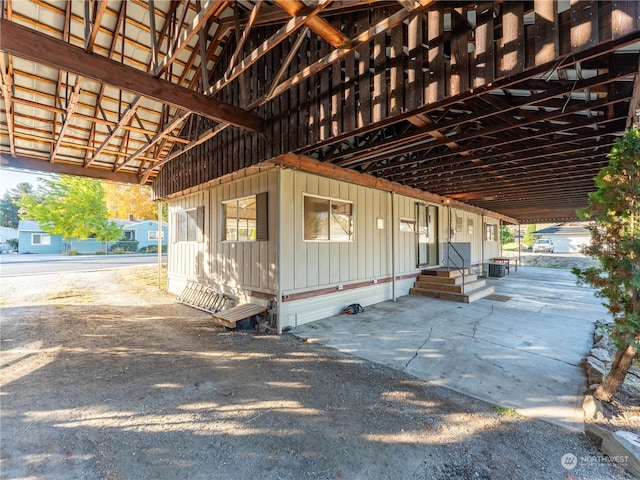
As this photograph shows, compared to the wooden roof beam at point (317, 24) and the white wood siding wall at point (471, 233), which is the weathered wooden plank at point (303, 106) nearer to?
the wooden roof beam at point (317, 24)

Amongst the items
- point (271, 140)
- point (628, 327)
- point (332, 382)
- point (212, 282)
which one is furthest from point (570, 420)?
point (212, 282)

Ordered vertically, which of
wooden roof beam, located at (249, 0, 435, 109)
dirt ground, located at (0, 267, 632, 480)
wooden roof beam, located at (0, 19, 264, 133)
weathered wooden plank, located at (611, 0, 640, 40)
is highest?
wooden roof beam, located at (0, 19, 264, 133)

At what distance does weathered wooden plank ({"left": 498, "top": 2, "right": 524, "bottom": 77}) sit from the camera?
247 cm

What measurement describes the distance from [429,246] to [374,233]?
138 inches

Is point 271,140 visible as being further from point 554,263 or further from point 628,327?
point 554,263

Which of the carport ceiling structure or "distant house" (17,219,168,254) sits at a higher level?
the carport ceiling structure

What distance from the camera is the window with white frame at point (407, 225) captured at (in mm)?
8742

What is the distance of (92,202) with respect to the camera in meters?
21.2

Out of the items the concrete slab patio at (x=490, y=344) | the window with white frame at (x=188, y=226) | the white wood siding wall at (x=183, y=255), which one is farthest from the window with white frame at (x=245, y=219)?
the concrete slab patio at (x=490, y=344)

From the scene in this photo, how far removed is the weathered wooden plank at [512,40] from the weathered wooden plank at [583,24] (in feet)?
1.11

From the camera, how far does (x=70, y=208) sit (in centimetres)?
2006

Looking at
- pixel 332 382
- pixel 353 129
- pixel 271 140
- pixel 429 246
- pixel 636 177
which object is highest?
pixel 271 140

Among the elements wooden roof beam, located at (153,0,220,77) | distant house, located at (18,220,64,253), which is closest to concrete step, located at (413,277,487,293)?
wooden roof beam, located at (153,0,220,77)

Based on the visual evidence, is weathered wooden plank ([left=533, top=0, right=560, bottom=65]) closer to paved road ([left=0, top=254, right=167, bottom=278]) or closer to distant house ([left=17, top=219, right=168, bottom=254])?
paved road ([left=0, top=254, right=167, bottom=278])
